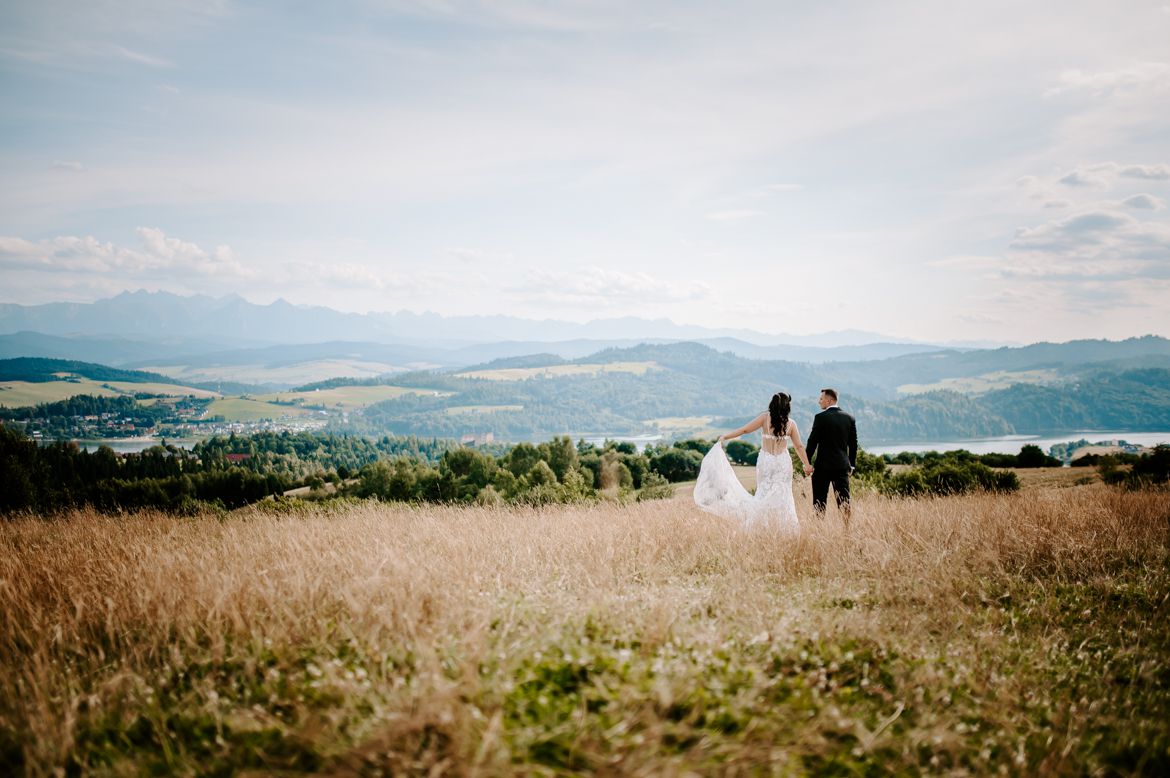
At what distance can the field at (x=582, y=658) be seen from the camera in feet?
10.8

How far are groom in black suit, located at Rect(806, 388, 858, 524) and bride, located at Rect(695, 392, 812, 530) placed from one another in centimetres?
30

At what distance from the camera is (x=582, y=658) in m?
4.03

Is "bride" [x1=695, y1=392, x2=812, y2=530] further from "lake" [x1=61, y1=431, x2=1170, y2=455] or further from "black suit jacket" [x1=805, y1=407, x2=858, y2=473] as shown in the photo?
"lake" [x1=61, y1=431, x2=1170, y2=455]

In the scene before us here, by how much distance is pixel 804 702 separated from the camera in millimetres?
3785

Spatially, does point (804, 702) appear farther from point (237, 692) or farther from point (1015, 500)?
point (1015, 500)

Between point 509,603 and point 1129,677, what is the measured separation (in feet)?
16.6

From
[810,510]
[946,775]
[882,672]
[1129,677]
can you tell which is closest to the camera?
[946,775]

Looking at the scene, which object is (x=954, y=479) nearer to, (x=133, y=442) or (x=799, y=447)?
(x=799, y=447)

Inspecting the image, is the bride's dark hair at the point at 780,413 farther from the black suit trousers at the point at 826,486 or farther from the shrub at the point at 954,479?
the shrub at the point at 954,479

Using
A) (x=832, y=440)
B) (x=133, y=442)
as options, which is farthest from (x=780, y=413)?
(x=133, y=442)

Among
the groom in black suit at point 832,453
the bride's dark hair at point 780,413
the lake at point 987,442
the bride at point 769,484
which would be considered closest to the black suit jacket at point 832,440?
the groom in black suit at point 832,453

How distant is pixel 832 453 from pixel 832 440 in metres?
0.24

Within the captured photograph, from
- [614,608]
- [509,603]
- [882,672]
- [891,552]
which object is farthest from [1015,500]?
[509,603]

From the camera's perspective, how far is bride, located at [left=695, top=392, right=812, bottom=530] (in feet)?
33.8
